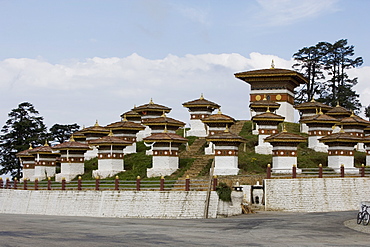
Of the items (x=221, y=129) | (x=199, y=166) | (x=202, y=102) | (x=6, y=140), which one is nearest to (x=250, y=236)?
(x=199, y=166)

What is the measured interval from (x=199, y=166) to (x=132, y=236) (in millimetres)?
24634

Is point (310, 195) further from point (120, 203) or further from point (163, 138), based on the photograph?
point (120, 203)

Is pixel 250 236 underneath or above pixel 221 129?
underneath

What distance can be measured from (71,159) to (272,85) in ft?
87.7

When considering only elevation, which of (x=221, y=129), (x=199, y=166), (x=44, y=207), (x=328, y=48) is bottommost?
(x=44, y=207)

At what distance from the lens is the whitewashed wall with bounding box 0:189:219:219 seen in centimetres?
3847

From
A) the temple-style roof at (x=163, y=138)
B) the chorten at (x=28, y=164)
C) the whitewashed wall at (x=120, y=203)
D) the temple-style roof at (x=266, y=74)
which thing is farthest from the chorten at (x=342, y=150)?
the chorten at (x=28, y=164)

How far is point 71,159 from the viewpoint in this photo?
174 feet

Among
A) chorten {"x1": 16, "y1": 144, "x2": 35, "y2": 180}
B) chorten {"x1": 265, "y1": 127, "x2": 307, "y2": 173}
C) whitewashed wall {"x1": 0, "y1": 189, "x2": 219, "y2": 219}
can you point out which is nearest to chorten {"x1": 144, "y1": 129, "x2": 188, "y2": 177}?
whitewashed wall {"x1": 0, "y1": 189, "x2": 219, "y2": 219}

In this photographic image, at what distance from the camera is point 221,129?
177 feet

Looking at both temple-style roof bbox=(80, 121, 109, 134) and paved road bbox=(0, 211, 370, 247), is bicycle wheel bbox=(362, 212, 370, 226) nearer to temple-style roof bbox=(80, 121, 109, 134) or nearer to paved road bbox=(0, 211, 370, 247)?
paved road bbox=(0, 211, 370, 247)

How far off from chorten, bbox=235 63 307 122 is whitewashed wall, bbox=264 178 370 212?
24.9 metres

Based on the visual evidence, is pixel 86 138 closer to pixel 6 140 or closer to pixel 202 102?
pixel 202 102

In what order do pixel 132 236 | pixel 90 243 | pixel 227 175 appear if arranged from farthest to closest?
pixel 227 175
pixel 132 236
pixel 90 243
